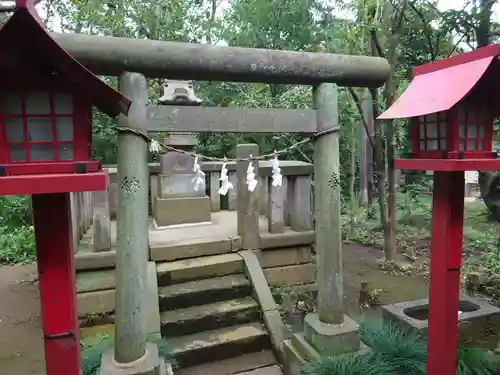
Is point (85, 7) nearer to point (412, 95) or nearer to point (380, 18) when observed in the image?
point (380, 18)

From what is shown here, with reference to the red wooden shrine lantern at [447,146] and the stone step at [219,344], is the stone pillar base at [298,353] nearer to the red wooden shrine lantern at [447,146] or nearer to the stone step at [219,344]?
the stone step at [219,344]

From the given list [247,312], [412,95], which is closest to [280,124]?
[412,95]

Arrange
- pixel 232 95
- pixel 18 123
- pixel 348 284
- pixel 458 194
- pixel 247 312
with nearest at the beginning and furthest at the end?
pixel 18 123, pixel 458 194, pixel 247 312, pixel 348 284, pixel 232 95

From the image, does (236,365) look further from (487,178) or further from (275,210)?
(487,178)

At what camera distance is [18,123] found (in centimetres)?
195

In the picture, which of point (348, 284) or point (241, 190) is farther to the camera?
point (348, 284)

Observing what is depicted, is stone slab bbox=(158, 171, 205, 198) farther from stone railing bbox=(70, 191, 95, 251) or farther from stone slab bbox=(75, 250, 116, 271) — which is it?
stone slab bbox=(75, 250, 116, 271)

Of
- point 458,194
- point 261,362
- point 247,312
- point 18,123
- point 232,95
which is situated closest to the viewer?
point 18,123

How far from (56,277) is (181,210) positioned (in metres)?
4.14

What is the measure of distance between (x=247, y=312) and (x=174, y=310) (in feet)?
2.89

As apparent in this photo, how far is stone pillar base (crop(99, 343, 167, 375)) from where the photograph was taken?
117 inches

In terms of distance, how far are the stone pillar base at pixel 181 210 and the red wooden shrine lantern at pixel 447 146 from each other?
4169 millimetres

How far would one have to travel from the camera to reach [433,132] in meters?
2.76

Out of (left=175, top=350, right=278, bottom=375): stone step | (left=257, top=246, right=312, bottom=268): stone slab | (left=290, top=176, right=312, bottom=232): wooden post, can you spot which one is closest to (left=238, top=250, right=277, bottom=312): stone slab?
(left=257, top=246, right=312, bottom=268): stone slab
